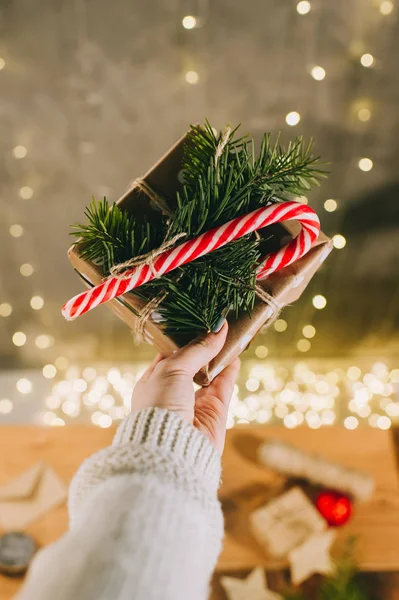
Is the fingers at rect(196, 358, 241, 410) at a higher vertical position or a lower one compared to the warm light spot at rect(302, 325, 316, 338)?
lower

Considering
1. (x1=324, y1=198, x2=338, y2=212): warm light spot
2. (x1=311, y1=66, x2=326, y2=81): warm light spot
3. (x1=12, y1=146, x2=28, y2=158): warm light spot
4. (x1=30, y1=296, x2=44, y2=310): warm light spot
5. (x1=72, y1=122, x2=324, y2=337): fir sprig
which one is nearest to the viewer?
(x1=72, y1=122, x2=324, y2=337): fir sprig

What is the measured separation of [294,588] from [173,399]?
0.86 m

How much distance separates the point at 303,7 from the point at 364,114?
33cm

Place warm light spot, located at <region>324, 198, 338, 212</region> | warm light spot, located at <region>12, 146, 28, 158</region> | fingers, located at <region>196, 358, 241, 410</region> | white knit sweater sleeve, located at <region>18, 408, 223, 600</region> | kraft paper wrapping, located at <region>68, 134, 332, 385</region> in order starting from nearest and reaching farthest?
white knit sweater sleeve, located at <region>18, 408, 223, 600</region> → kraft paper wrapping, located at <region>68, 134, 332, 385</region> → fingers, located at <region>196, 358, 241, 410</region> → warm light spot, located at <region>12, 146, 28, 158</region> → warm light spot, located at <region>324, 198, 338, 212</region>

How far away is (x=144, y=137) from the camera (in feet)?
4.14

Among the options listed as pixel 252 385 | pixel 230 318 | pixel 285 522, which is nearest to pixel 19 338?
pixel 252 385

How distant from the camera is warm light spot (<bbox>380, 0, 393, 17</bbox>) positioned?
3.53ft

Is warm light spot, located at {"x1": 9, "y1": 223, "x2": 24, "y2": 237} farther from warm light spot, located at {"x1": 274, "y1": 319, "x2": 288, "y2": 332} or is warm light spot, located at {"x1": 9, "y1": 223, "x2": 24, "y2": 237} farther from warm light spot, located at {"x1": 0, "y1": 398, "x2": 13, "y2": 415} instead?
warm light spot, located at {"x1": 274, "y1": 319, "x2": 288, "y2": 332}

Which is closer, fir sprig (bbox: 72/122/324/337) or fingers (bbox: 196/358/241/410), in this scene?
fir sprig (bbox: 72/122/324/337)

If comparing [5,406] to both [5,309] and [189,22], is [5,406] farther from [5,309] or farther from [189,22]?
[189,22]

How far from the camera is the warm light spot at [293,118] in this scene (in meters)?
1.24

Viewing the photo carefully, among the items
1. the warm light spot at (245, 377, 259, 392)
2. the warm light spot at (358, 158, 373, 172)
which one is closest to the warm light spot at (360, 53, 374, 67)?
the warm light spot at (358, 158, 373, 172)

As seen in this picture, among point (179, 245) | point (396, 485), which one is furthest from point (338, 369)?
point (179, 245)

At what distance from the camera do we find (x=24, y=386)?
199 cm
